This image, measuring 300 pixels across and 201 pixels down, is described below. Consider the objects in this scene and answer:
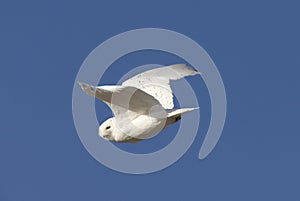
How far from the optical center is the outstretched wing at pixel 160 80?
28.0 meters

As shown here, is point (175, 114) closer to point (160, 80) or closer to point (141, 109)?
point (141, 109)

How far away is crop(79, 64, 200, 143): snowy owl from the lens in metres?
25.2

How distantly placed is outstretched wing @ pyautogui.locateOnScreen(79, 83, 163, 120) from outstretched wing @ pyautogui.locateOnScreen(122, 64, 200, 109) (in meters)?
1.48

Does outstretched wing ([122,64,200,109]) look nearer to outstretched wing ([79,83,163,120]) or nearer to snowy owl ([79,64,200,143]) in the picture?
snowy owl ([79,64,200,143])

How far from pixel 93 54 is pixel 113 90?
1938 millimetres

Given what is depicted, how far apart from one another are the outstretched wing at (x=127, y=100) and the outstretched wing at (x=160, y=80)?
4.87ft

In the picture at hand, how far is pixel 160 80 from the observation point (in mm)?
28484

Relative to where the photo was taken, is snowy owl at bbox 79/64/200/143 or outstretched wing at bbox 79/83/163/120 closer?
outstretched wing at bbox 79/83/163/120

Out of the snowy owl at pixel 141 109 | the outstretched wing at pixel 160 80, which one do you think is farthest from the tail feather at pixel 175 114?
the outstretched wing at pixel 160 80

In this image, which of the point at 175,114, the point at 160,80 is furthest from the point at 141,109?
the point at 160,80

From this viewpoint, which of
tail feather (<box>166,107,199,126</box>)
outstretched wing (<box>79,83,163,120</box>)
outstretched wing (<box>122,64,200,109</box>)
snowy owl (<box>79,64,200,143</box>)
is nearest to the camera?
outstretched wing (<box>79,83,163,120</box>)

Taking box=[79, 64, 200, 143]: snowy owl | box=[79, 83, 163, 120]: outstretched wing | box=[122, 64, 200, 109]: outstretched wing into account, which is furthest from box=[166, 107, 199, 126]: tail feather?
box=[122, 64, 200, 109]: outstretched wing

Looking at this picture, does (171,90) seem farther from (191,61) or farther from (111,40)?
(111,40)

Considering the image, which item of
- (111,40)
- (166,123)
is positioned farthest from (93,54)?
(166,123)
